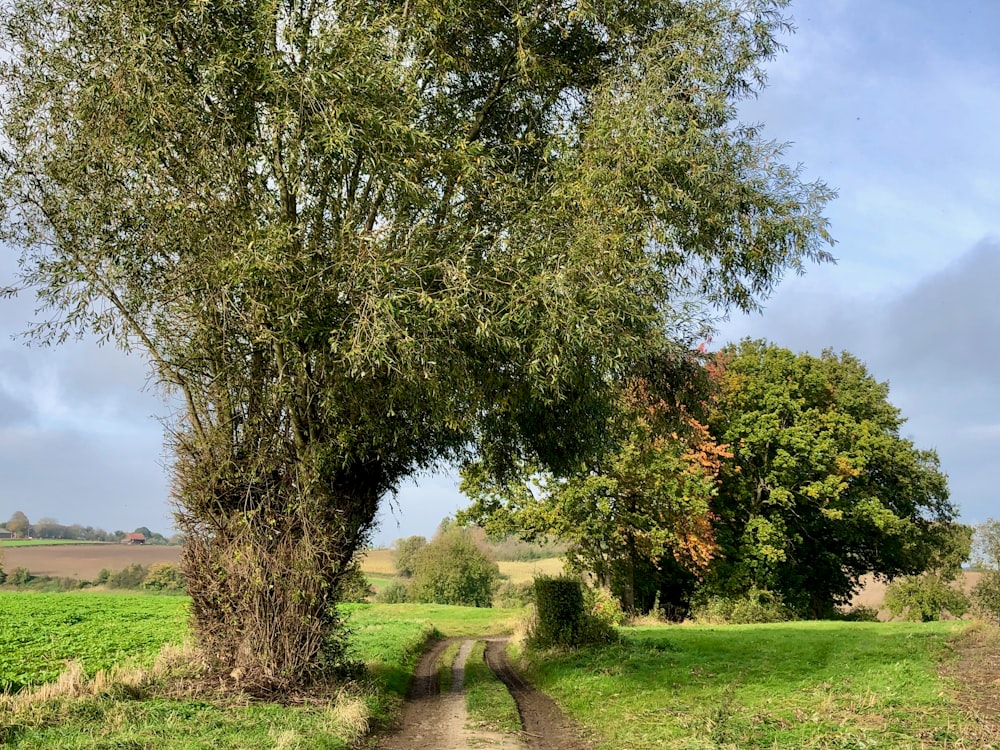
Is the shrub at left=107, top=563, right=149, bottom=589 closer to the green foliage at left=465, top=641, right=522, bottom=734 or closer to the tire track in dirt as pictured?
the green foliage at left=465, top=641, right=522, bottom=734

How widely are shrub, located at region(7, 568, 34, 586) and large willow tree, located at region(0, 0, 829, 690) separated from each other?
2548 inches

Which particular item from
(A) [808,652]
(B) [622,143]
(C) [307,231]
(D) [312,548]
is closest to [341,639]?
(D) [312,548]

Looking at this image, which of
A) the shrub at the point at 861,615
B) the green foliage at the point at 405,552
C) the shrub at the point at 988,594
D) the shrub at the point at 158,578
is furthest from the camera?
the green foliage at the point at 405,552

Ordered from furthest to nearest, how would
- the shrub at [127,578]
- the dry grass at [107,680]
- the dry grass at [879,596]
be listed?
1. the shrub at [127,578]
2. the dry grass at [879,596]
3. the dry grass at [107,680]

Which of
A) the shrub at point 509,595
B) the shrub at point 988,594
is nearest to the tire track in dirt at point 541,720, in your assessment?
the shrub at point 988,594

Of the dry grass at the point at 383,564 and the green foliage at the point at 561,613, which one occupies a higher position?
the green foliage at the point at 561,613

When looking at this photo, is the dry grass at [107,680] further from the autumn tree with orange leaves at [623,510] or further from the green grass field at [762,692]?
the autumn tree with orange leaves at [623,510]

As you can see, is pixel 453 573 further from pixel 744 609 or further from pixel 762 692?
pixel 762 692

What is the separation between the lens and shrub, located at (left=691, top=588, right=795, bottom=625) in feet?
117

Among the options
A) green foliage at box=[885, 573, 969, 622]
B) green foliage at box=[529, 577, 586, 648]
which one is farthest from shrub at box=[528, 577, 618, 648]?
green foliage at box=[885, 573, 969, 622]

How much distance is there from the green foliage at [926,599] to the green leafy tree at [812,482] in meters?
5.47

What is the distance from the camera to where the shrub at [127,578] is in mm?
68562

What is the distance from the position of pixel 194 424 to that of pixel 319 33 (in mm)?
6751

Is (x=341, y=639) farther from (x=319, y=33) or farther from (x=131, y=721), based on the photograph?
(x=319, y=33)
